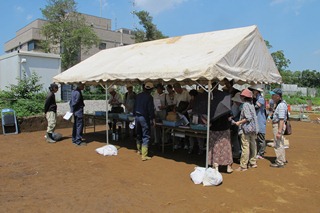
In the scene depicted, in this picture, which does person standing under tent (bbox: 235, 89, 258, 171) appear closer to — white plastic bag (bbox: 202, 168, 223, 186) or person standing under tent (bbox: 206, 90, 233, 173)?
person standing under tent (bbox: 206, 90, 233, 173)

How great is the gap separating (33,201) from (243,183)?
360cm

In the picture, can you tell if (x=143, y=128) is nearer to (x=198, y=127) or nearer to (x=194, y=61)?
(x=198, y=127)

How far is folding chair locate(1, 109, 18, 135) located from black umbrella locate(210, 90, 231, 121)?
8038 millimetres

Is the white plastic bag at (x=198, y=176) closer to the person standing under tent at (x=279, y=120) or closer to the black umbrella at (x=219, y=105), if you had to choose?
the black umbrella at (x=219, y=105)

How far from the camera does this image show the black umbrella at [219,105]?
527cm

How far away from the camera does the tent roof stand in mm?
5318

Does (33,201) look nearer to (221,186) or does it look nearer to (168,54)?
(221,186)

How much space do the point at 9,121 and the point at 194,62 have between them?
7.90 metres

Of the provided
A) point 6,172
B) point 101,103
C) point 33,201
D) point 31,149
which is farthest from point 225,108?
point 101,103

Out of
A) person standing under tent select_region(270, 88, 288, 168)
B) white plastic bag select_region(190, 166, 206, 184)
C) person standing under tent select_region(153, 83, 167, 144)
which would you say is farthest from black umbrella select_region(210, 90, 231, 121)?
person standing under tent select_region(153, 83, 167, 144)

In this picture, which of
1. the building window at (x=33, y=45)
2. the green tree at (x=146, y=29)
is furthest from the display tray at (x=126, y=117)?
the building window at (x=33, y=45)

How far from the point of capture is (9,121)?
10102mm

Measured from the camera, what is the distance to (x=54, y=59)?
15453 mm

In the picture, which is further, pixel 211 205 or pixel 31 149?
pixel 31 149
